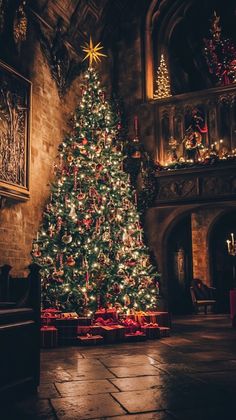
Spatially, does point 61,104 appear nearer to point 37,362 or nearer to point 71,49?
point 71,49

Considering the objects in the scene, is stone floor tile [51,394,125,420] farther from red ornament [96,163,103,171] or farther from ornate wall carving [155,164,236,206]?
ornate wall carving [155,164,236,206]

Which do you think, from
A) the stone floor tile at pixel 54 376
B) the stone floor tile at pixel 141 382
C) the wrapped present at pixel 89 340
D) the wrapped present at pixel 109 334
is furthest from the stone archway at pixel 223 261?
the stone floor tile at pixel 141 382

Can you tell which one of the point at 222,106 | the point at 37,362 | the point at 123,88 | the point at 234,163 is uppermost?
the point at 123,88

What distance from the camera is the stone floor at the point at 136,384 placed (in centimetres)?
258

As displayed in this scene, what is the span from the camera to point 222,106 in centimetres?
1105

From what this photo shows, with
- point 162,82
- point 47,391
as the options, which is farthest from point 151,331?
point 162,82

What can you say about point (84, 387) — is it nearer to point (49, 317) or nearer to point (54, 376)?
point (54, 376)

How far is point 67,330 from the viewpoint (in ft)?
20.1

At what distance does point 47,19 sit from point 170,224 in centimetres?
559

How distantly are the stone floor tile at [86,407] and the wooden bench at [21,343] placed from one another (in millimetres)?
279

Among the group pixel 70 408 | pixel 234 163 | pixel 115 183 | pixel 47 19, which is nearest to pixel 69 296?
pixel 115 183

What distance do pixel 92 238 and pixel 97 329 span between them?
170cm

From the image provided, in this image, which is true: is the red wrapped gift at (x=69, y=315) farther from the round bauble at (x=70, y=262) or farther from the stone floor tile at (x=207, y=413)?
the stone floor tile at (x=207, y=413)

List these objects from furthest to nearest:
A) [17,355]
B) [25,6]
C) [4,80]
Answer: [25,6], [4,80], [17,355]
